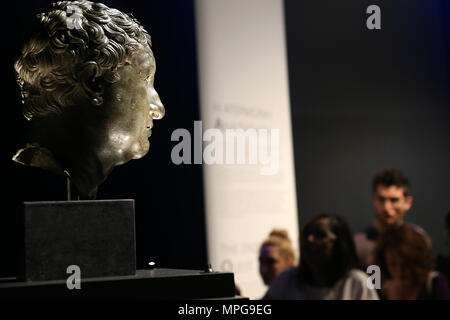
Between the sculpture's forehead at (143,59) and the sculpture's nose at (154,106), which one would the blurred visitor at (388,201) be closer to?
the sculpture's nose at (154,106)

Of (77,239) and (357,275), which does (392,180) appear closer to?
(357,275)

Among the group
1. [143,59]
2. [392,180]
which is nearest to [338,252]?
[392,180]

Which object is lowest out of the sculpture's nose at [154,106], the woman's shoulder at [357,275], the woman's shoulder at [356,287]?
the woman's shoulder at [356,287]

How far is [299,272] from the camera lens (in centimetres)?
520

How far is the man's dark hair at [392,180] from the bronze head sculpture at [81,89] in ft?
9.75

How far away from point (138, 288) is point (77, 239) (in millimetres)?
320

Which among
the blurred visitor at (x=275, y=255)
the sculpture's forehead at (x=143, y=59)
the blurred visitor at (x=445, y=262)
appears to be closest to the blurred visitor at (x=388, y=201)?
the blurred visitor at (x=445, y=262)

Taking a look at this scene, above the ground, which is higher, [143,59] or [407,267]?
[143,59]

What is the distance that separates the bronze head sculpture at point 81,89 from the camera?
2.96 meters

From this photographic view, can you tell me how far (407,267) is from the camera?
541 cm

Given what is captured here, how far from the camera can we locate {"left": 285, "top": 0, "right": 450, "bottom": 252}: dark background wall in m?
5.50

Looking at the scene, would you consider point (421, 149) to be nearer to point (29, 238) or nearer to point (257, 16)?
point (257, 16)

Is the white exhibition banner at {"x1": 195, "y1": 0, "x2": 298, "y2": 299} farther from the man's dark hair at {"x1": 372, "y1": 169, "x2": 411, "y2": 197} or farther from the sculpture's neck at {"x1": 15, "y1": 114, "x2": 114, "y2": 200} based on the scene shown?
the sculpture's neck at {"x1": 15, "y1": 114, "x2": 114, "y2": 200}

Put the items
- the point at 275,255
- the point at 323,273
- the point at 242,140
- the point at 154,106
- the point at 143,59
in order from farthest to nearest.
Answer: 1. the point at 323,273
2. the point at 275,255
3. the point at 242,140
4. the point at 154,106
5. the point at 143,59
